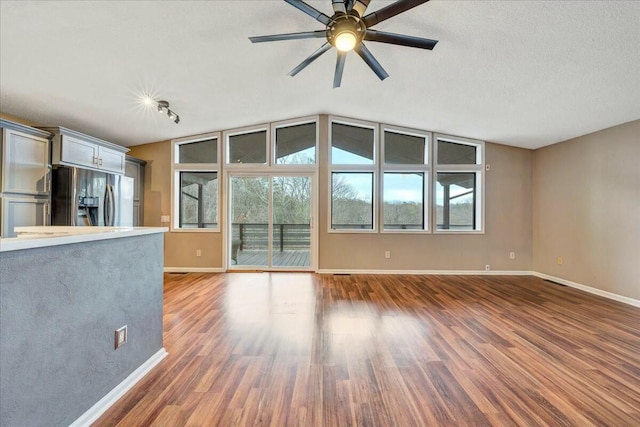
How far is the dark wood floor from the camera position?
1611 mm

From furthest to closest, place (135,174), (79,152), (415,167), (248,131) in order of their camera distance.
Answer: (248,131) → (415,167) → (135,174) → (79,152)

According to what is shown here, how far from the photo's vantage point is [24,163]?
318 cm

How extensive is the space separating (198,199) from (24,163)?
2.51 metres

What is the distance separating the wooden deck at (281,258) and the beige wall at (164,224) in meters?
0.56

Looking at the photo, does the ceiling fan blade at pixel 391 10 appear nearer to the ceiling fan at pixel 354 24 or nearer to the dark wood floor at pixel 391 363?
the ceiling fan at pixel 354 24

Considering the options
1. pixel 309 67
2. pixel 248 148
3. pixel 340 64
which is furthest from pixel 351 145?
pixel 340 64

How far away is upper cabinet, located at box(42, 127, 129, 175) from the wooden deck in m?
2.58

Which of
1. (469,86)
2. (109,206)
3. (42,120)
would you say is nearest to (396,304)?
(469,86)

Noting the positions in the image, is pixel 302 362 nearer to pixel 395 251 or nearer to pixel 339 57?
pixel 339 57

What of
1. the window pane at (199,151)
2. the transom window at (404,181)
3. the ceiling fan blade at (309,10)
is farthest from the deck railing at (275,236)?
the ceiling fan blade at (309,10)

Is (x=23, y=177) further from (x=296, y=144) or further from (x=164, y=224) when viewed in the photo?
(x=296, y=144)

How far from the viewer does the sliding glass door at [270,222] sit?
5.41 metres

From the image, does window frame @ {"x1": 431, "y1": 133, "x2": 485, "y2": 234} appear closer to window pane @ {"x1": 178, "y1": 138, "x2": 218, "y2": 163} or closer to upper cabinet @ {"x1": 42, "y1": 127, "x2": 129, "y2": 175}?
window pane @ {"x1": 178, "y1": 138, "x2": 218, "y2": 163}

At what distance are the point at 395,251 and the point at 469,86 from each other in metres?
2.96
